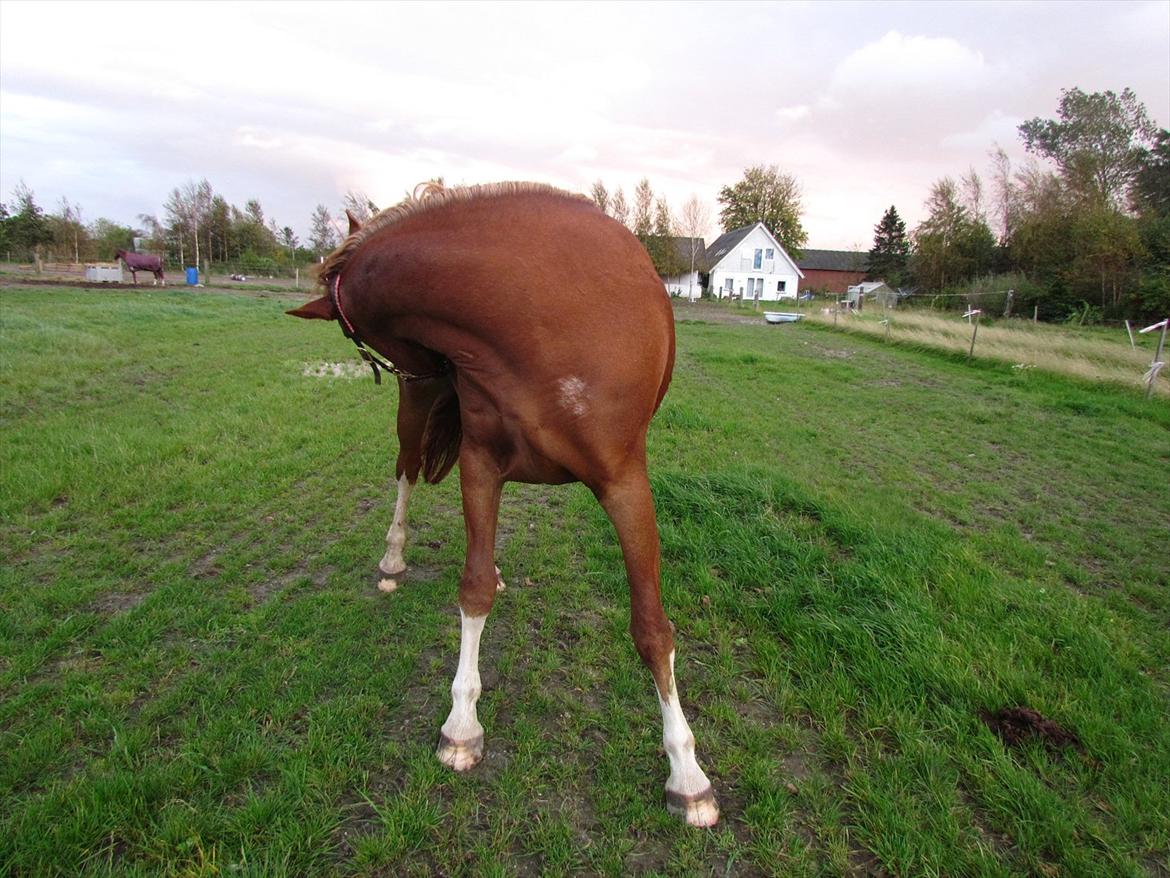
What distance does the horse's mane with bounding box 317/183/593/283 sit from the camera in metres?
2.33

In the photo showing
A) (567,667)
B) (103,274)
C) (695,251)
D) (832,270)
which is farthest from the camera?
(832,270)

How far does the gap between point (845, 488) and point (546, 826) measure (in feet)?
15.1

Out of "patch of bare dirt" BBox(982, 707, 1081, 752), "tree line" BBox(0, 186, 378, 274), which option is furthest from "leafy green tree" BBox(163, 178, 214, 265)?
"patch of bare dirt" BBox(982, 707, 1081, 752)

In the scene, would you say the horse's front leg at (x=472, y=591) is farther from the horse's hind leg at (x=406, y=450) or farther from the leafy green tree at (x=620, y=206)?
the leafy green tree at (x=620, y=206)

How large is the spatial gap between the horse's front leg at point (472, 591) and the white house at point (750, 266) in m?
51.1

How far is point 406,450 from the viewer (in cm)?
391

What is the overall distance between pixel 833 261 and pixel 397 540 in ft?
251

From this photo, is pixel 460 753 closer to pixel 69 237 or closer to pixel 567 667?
pixel 567 667

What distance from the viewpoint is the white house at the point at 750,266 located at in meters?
51.8

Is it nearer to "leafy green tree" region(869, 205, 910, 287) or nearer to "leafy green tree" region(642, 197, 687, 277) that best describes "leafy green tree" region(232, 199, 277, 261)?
"leafy green tree" region(642, 197, 687, 277)

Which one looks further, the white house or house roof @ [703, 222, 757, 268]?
the white house

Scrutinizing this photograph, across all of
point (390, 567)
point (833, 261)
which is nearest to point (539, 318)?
point (390, 567)

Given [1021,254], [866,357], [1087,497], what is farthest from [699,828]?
[1021,254]

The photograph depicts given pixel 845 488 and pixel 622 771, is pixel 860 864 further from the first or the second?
pixel 845 488
